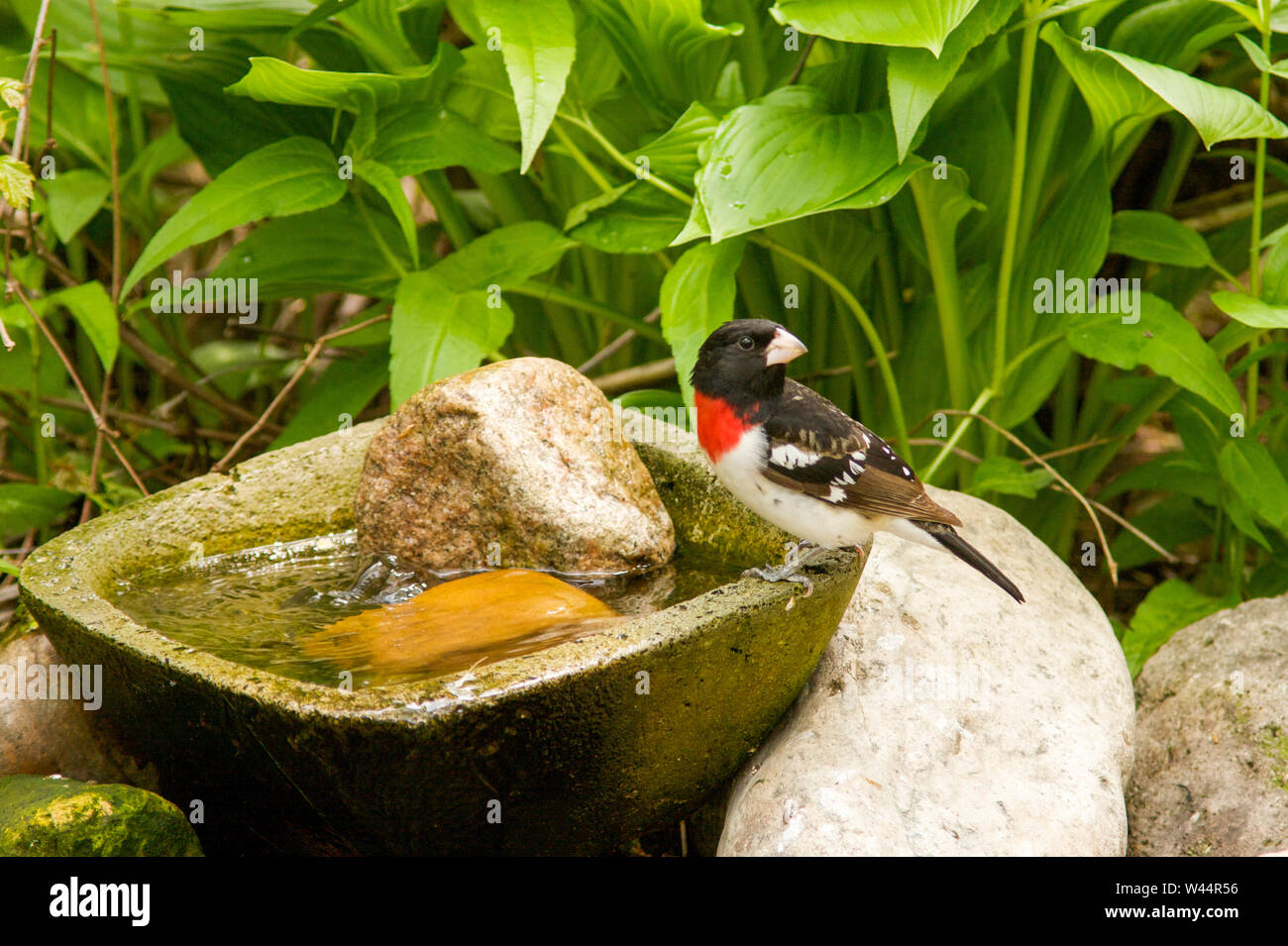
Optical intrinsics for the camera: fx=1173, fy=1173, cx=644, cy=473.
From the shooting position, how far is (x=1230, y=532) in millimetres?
3441

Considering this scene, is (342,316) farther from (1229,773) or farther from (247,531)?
(1229,773)

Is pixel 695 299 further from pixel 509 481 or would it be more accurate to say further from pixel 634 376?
pixel 634 376

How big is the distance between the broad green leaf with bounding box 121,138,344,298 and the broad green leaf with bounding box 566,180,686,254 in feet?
2.27

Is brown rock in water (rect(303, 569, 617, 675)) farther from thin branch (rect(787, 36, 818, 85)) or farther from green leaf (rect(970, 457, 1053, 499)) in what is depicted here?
thin branch (rect(787, 36, 818, 85))

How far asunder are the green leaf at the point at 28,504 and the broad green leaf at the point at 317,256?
2.65ft

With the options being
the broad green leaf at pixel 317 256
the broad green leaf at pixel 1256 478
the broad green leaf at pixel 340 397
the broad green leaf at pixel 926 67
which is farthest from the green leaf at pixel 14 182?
the broad green leaf at pixel 1256 478

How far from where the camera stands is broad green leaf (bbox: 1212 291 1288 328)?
274cm

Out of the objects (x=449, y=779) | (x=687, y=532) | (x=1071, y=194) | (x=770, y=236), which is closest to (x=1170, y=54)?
(x=1071, y=194)

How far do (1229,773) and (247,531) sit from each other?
2.40 metres

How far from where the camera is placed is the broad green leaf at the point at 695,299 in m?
3.01

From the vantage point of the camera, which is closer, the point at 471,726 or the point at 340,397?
the point at 471,726

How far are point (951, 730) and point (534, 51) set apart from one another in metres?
1.85

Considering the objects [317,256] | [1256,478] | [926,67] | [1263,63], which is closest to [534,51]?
[926,67]

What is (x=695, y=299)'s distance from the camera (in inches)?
120
